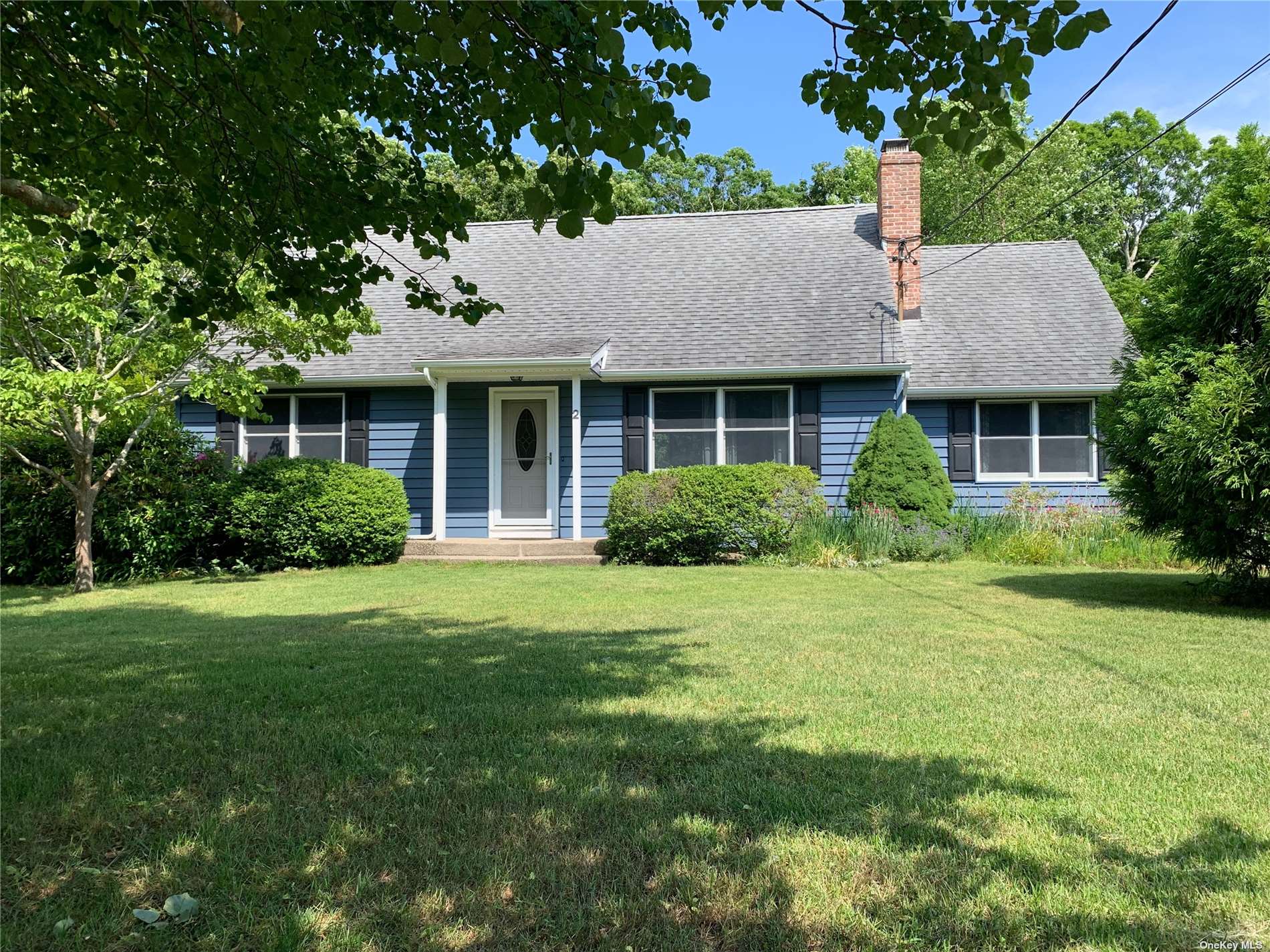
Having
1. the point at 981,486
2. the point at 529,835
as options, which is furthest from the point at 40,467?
the point at 981,486

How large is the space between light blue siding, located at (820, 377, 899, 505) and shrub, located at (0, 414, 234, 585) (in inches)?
361

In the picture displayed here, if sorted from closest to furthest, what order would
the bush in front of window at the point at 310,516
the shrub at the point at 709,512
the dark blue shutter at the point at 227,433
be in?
the bush in front of window at the point at 310,516 → the shrub at the point at 709,512 → the dark blue shutter at the point at 227,433

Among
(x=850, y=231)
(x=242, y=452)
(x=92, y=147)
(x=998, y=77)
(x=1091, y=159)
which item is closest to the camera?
(x=998, y=77)

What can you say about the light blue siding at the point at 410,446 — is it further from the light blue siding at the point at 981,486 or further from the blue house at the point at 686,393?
the light blue siding at the point at 981,486

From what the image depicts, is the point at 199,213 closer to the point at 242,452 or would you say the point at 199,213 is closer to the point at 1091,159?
the point at 242,452

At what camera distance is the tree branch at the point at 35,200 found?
13.2 feet

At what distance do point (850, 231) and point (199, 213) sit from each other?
14352 mm

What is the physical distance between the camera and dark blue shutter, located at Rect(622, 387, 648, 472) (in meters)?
13.7

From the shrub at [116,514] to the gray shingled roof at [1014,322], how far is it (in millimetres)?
11337

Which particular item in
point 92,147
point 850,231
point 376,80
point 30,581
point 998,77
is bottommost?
point 30,581

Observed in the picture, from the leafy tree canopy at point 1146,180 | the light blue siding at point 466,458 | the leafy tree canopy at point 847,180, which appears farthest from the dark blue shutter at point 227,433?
the leafy tree canopy at point 1146,180

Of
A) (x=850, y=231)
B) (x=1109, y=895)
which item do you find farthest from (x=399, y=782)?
(x=850, y=231)

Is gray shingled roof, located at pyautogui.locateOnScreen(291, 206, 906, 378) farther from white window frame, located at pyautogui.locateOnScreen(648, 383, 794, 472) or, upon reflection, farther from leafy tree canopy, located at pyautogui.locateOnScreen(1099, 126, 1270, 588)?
leafy tree canopy, located at pyautogui.locateOnScreen(1099, 126, 1270, 588)

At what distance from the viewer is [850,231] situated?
54.8 ft
